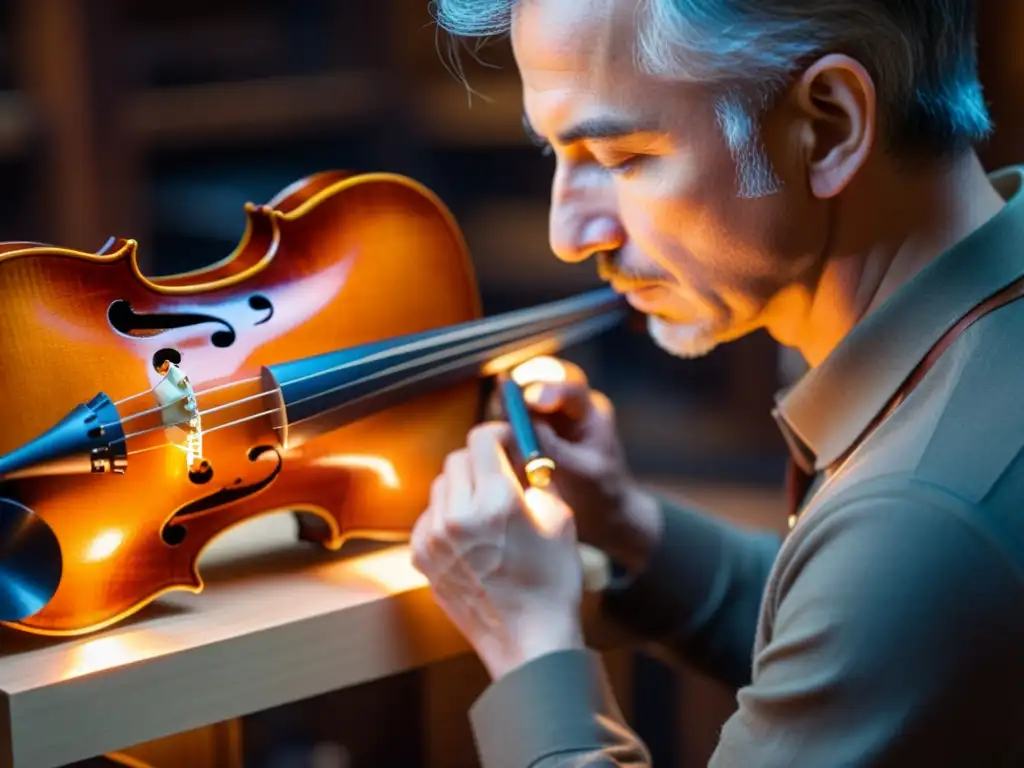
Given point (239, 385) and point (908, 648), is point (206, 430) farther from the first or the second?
point (908, 648)

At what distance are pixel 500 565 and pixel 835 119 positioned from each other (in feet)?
1.20

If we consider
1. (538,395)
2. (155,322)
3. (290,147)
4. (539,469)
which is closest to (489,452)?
(539,469)

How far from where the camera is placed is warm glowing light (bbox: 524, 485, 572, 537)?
94 cm

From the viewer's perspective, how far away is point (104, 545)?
846 millimetres

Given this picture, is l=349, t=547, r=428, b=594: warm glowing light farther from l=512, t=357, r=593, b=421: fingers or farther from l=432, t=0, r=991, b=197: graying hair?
l=432, t=0, r=991, b=197: graying hair

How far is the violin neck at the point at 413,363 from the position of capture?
Result: 912mm

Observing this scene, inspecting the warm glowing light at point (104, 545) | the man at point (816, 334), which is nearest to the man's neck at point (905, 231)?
the man at point (816, 334)

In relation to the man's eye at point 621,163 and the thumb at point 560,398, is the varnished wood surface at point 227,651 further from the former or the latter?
the man's eye at point 621,163

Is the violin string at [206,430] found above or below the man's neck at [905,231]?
below

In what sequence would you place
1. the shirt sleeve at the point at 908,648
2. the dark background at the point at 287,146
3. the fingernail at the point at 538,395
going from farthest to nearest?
the dark background at the point at 287,146
the fingernail at the point at 538,395
the shirt sleeve at the point at 908,648

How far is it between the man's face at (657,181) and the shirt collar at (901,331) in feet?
0.17

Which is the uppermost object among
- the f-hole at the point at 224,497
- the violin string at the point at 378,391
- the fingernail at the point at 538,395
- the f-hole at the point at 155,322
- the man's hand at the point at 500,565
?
the f-hole at the point at 155,322

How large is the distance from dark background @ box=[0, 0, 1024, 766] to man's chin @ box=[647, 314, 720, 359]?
96 centimetres

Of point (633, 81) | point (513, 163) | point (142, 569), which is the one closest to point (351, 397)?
point (142, 569)
